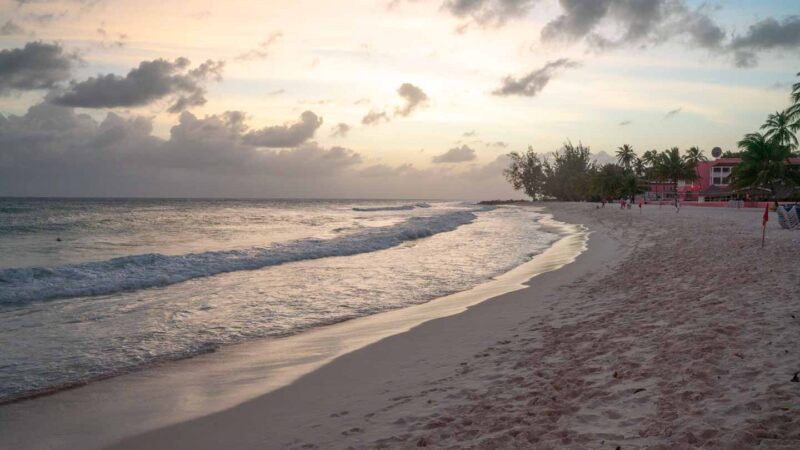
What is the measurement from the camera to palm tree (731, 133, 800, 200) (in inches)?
2194

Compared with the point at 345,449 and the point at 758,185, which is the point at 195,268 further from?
the point at 758,185

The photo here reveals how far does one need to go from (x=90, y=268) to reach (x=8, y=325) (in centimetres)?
687

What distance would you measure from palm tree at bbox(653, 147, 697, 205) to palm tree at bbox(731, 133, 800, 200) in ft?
97.0

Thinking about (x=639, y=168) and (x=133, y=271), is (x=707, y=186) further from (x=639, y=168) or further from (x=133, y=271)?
Result: (x=133, y=271)

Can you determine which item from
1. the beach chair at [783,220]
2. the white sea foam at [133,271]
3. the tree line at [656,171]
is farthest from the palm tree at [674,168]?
the white sea foam at [133,271]

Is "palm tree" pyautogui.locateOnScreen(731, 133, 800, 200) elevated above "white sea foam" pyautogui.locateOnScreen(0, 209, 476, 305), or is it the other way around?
"palm tree" pyautogui.locateOnScreen(731, 133, 800, 200)

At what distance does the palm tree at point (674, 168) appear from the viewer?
3423 inches

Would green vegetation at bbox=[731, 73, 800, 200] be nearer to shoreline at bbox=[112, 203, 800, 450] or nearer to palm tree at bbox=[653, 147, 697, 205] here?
palm tree at bbox=[653, 147, 697, 205]

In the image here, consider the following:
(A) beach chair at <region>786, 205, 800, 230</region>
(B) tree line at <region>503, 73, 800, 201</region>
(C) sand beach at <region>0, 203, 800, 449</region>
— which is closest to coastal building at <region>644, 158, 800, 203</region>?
(B) tree line at <region>503, 73, 800, 201</region>

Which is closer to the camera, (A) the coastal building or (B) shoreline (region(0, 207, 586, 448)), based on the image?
(B) shoreline (region(0, 207, 586, 448))

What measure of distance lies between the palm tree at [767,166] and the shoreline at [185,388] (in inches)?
2427

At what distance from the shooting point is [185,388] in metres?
5.71

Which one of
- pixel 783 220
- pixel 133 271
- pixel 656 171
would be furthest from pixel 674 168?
pixel 133 271

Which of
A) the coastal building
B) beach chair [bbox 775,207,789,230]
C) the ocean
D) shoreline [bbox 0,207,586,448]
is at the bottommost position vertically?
shoreline [bbox 0,207,586,448]
